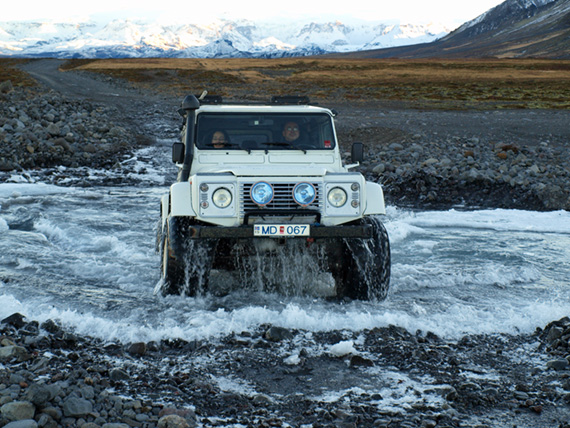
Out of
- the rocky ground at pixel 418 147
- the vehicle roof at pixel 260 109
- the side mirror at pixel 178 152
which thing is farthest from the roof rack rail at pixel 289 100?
the rocky ground at pixel 418 147

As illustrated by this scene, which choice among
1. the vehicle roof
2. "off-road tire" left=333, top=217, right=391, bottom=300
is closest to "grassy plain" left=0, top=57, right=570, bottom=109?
the vehicle roof

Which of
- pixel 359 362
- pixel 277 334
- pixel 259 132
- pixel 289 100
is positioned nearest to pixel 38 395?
pixel 277 334

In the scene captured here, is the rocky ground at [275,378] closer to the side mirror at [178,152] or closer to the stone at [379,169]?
the side mirror at [178,152]

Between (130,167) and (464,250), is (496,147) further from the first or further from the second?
(130,167)

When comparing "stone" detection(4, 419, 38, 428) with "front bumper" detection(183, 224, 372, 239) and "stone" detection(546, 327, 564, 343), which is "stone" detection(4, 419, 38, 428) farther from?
"stone" detection(546, 327, 564, 343)

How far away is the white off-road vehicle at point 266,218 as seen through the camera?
6.28 meters

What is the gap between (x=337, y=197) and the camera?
21.3 feet

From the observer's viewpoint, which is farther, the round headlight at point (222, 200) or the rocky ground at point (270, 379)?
the round headlight at point (222, 200)

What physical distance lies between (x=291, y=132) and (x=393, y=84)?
48.0 m

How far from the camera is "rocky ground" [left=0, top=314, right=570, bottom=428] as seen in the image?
4055 millimetres

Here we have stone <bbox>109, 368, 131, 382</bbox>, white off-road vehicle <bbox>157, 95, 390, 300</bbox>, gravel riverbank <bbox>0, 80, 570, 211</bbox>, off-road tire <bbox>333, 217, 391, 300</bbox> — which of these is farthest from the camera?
gravel riverbank <bbox>0, 80, 570, 211</bbox>

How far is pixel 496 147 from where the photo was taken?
1850 cm

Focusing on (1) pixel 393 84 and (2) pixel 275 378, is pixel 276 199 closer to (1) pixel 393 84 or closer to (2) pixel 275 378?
(2) pixel 275 378

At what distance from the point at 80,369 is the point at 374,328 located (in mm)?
2789
